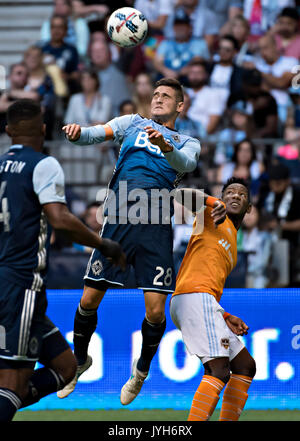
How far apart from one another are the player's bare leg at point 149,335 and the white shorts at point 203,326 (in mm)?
240

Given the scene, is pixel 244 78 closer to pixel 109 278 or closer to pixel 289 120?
pixel 289 120

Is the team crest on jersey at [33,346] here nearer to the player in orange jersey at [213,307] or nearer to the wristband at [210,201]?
the player in orange jersey at [213,307]

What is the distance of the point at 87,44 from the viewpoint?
42.8ft

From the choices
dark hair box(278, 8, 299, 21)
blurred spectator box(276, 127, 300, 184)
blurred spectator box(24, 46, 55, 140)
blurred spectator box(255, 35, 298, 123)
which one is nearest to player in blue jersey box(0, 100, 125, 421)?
blurred spectator box(276, 127, 300, 184)

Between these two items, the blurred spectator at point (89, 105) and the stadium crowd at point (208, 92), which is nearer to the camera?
the stadium crowd at point (208, 92)

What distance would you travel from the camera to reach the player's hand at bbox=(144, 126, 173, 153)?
221 inches

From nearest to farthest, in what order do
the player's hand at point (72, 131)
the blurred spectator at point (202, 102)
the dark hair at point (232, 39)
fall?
the player's hand at point (72, 131)
the blurred spectator at point (202, 102)
the dark hair at point (232, 39)

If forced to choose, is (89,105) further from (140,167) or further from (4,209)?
(4,209)

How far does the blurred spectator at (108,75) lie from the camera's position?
1236 cm

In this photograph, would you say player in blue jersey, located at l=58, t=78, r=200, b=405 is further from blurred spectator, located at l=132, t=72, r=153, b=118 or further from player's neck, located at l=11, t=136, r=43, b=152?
blurred spectator, located at l=132, t=72, r=153, b=118

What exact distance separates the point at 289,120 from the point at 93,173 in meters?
2.94

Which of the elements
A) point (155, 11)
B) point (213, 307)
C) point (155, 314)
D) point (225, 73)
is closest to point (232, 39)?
point (225, 73)

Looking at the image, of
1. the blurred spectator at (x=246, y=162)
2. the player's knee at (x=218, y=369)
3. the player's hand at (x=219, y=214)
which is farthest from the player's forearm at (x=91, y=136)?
the blurred spectator at (x=246, y=162)
